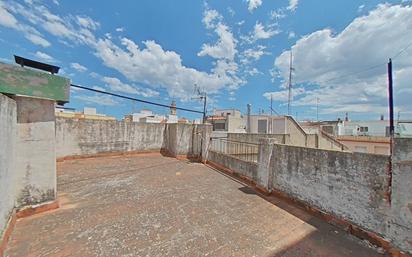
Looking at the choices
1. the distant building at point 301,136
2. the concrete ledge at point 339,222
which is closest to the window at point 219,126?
the distant building at point 301,136

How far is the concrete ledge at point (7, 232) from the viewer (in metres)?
2.45

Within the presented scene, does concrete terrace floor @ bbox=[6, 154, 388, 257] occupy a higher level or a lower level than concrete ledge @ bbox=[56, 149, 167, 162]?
lower

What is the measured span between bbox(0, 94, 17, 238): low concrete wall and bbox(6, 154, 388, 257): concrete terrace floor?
470mm

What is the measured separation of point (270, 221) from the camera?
3561mm

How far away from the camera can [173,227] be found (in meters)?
3.25

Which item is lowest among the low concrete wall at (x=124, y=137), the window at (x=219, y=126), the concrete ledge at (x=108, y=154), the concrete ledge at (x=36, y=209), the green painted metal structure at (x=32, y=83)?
the concrete ledge at (x=36, y=209)

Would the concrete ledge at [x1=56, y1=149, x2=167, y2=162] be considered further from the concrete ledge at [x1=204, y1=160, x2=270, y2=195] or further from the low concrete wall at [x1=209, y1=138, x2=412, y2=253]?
the low concrete wall at [x1=209, y1=138, x2=412, y2=253]

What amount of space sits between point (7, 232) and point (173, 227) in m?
2.46

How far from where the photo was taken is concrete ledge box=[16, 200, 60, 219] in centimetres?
335

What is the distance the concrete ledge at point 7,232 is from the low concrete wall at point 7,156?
0.09 m

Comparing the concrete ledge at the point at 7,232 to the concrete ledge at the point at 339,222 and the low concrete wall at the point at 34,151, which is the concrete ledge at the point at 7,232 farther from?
the concrete ledge at the point at 339,222

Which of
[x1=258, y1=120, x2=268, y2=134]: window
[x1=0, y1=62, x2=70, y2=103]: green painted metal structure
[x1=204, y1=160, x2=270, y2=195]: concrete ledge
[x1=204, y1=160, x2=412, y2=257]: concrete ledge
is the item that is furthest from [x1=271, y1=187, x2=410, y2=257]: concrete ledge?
[x1=258, y1=120, x2=268, y2=134]: window

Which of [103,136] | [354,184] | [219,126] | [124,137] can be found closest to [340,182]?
[354,184]

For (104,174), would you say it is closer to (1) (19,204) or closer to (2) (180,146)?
(1) (19,204)
